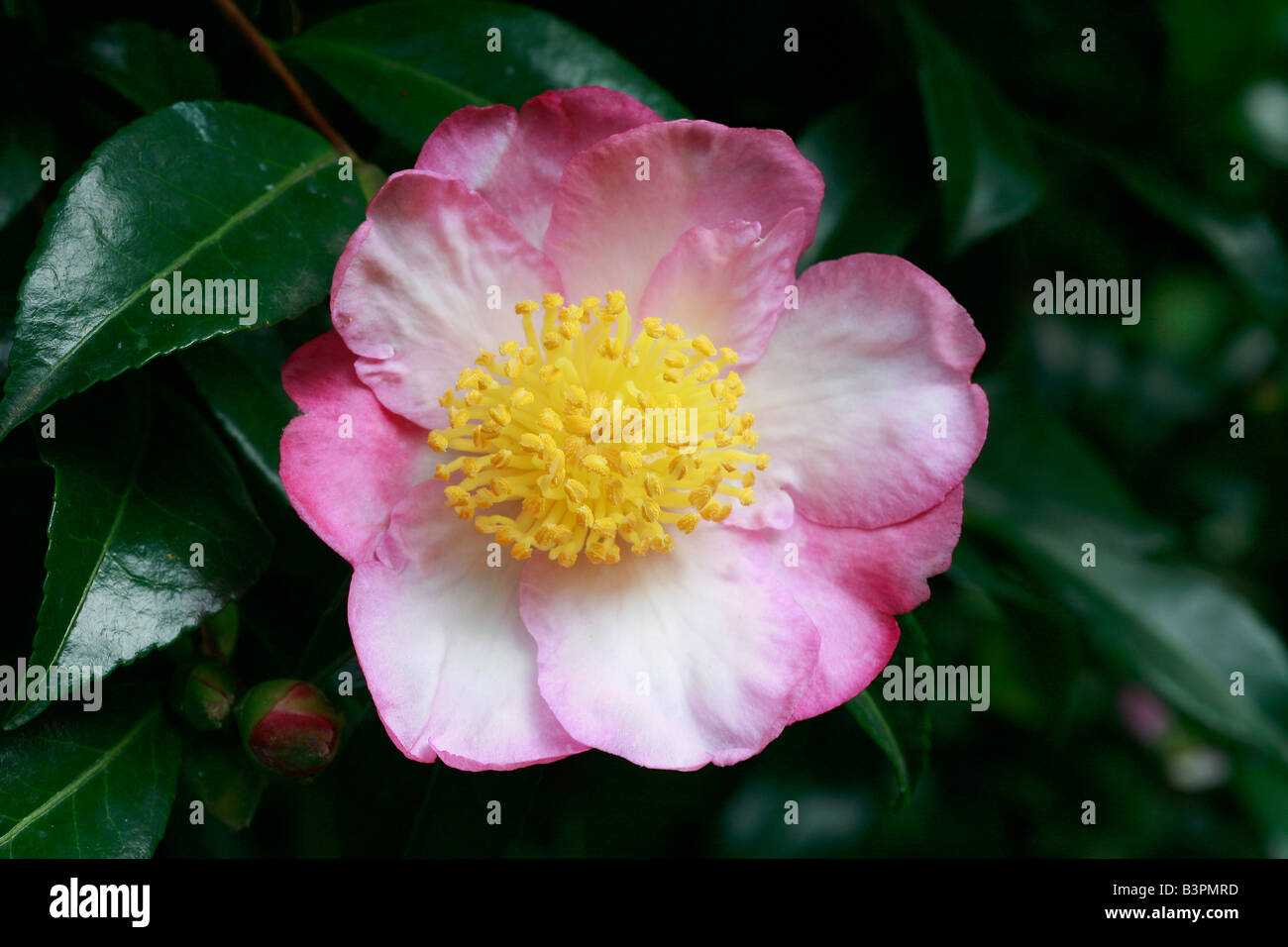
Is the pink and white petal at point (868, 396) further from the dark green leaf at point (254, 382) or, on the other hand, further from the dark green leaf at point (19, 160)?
the dark green leaf at point (19, 160)

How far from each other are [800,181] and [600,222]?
6.5 inches

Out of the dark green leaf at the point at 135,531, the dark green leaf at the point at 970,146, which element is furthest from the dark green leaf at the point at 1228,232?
the dark green leaf at the point at 135,531

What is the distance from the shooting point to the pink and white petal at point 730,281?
89cm

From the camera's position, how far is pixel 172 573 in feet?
2.63

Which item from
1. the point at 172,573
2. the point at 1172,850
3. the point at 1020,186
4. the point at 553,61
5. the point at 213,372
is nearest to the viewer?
the point at 172,573

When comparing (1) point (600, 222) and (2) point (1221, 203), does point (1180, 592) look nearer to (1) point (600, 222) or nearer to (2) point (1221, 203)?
(2) point (1221, 203)

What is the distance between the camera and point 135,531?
80 cm

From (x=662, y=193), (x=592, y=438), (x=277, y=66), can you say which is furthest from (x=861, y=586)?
(x=277, y=66)

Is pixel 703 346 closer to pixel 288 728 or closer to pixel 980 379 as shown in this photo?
pixel 288 728

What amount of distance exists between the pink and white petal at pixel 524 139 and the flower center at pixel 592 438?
98mm

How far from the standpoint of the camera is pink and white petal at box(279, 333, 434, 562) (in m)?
0.79

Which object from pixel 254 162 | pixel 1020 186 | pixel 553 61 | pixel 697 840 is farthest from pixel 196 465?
pixel 697 840

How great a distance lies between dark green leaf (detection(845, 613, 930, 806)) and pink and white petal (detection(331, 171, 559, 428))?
430mm

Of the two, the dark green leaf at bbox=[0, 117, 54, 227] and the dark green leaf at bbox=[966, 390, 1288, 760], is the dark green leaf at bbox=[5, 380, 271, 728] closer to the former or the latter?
the dark green leaf at bbox=[0, 117, 54, 227]
